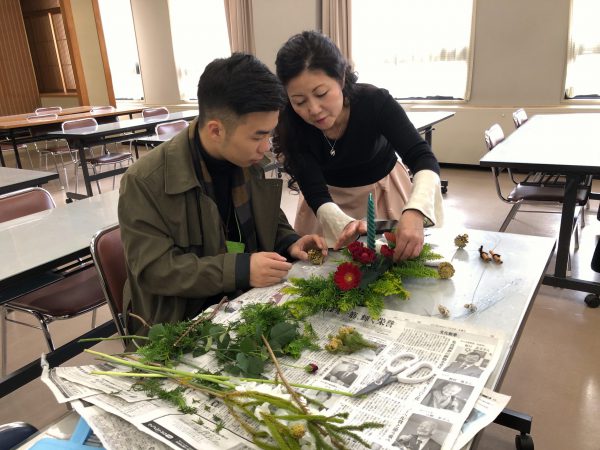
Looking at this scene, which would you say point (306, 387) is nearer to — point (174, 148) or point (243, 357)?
point (243, 357)

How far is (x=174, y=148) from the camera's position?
1180 millimetres

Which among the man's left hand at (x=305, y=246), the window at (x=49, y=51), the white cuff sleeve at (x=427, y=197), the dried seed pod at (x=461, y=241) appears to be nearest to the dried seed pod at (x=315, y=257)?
the man's left hand at (x=305, y=246)

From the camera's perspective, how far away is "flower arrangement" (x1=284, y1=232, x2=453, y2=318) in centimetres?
100

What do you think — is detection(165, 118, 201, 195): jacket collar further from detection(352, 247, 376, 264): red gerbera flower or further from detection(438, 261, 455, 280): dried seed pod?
detection(438, 261, 455, 280): dried seed pod

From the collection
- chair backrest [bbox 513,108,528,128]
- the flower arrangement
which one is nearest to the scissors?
the flower arrangement

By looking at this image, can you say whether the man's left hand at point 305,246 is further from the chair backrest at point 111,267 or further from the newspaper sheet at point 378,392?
the chair backrest at point 111,267

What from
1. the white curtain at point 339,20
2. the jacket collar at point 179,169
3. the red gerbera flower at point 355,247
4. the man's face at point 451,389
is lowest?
the man's face at point 451,389

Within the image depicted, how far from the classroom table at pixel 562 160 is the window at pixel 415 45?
7.12 feet

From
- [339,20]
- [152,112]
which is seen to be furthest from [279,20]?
[152,112]

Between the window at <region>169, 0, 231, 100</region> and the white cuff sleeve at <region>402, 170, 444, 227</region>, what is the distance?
5590mm

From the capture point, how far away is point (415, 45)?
5016 millimetres

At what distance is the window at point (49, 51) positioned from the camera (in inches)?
330

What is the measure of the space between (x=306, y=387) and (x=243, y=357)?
0.13 m

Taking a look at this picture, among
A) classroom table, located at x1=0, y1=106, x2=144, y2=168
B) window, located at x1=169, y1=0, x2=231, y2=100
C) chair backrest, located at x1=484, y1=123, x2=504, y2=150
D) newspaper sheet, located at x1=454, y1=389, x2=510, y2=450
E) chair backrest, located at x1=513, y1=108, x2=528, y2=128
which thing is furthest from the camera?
window, located at x1=169, y1=0, x2=231, y2=100
